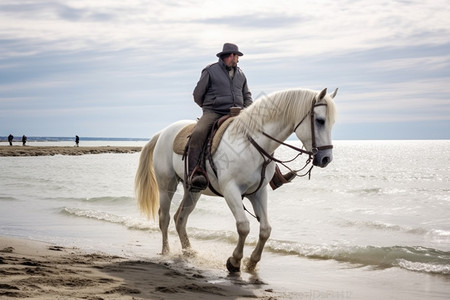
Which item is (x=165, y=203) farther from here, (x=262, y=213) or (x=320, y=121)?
(x=320, y=121)

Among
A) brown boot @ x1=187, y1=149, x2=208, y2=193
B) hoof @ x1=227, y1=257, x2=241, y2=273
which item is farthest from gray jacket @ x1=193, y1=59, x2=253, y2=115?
hoof @ x1=227, y1=257, x2=241, y2=273

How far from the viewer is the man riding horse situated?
7.44 meters

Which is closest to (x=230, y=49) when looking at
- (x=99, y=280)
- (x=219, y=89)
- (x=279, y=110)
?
(x=219, y=89)

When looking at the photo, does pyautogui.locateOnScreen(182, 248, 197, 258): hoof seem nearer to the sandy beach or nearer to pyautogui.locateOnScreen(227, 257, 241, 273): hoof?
the sandy beach

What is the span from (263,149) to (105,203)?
13.2 m

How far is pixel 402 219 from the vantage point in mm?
16203

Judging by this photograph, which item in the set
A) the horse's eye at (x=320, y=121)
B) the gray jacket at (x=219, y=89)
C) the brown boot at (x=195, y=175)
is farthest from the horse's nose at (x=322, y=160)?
the gray jacket at (x=219, y=89)

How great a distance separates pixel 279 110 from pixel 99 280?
2949 millimetres

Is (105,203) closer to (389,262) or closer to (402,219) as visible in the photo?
(402,219)

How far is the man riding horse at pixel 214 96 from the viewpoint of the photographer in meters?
7.44

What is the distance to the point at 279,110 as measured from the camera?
22.5ft

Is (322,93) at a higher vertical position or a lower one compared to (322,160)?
higher

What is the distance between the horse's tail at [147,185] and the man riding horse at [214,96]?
2.07 metres

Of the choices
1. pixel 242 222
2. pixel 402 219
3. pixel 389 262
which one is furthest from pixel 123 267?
pixel 402 219
